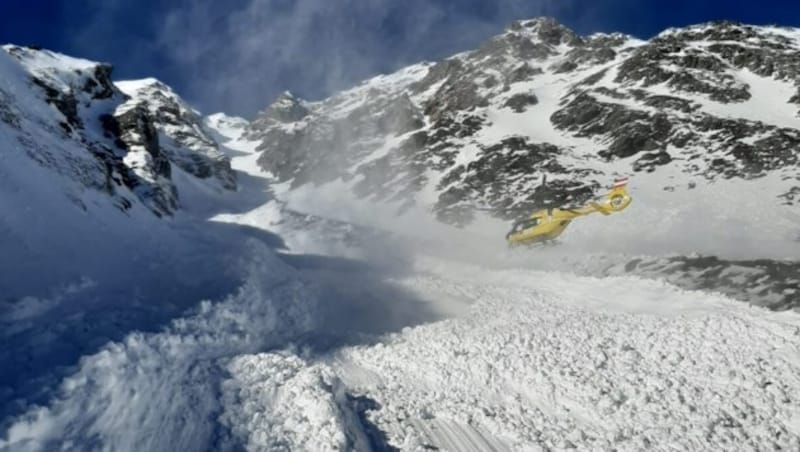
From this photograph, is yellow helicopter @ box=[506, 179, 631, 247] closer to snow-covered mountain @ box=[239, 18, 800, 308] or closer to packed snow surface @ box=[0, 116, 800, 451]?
snow-covered mountain @ box=[239, 18, 800, 308]

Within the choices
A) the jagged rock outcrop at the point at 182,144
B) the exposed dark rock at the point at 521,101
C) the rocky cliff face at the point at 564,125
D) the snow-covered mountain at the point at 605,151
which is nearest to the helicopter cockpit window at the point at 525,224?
the snow-covered mountain at the point at 605,151

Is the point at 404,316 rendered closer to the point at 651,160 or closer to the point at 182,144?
the point at 651,160

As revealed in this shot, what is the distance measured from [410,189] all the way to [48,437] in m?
64.7

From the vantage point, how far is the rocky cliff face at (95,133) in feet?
92.9

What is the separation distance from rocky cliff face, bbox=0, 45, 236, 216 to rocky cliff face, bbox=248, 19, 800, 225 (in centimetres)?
2003

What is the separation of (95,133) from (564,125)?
62.2 meters

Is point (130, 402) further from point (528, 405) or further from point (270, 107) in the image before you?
point (270, 107)

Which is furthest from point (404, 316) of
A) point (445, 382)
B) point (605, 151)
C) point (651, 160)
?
point (605, 151)

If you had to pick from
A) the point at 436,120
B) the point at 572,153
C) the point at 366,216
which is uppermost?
the point at 436,120

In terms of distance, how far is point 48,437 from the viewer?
827 centimetres

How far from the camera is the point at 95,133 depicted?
7050 cm

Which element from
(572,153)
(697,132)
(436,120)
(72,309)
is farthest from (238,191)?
(72,309)

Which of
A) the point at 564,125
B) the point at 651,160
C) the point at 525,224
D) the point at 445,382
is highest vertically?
the point at 564,125

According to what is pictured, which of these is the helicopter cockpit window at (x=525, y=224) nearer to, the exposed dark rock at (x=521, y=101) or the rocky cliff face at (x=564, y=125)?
the rocky cliff face at (x=564, y=125)
